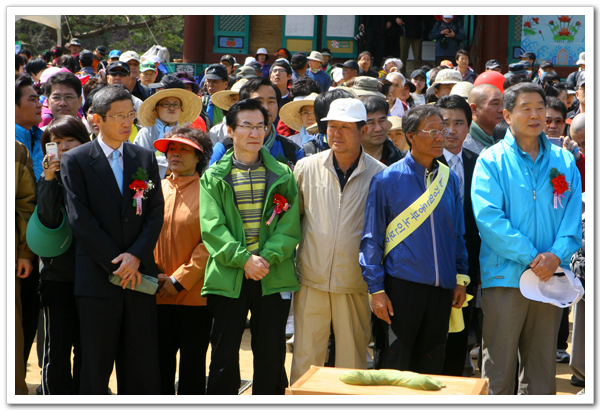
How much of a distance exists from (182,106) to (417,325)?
3.15 metres

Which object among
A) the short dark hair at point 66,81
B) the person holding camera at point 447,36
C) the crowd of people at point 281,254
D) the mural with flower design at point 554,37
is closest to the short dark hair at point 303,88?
the short dark hair at point 66,81

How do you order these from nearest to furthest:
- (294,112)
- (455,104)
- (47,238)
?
(47,238)
(455,104)
(294,112)

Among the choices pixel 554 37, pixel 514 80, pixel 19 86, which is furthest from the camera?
pixel 554 37

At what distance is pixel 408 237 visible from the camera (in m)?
3.77

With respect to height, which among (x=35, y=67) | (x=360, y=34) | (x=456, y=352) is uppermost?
(x=360, y=34)

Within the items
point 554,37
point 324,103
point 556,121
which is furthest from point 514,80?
point 554,37

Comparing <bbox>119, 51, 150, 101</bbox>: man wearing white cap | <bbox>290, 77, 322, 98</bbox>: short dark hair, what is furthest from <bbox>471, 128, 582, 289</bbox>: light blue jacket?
<bbox>119, 51, 150, 101</bbox>: man wearing white cap

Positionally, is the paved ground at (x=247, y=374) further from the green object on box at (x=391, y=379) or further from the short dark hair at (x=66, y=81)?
the short dark hair at (x=66, y=81)

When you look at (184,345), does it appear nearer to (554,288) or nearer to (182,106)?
(554,288)

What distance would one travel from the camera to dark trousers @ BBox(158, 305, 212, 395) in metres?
4.09

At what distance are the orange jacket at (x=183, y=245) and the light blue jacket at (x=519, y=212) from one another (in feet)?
5.78

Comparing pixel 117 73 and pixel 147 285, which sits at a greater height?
pixel 117 73

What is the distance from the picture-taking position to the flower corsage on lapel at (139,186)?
3.73m
